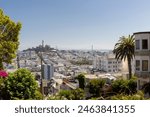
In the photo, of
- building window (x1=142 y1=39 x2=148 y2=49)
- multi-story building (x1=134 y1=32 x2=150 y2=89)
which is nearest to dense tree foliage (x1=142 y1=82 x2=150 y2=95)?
multi-story building (x1=134 y1=32 x2=150 y2=89)

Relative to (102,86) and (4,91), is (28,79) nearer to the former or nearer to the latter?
(4,91)

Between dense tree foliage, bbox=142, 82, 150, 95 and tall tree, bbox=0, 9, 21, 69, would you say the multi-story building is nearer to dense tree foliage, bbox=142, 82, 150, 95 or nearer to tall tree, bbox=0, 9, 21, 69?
dense tree foliage, bbox=142, 82, 150, 95

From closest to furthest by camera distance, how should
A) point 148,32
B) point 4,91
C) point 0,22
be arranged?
point 4,91, point 0,22, point 148,32

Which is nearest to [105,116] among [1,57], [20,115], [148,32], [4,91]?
[20,115]

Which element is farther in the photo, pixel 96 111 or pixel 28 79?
pixel 28 79

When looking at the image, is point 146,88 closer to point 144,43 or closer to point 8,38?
point 144,43

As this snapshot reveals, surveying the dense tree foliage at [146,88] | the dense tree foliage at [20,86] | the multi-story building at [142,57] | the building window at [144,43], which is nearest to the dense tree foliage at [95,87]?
the multi-story building at [142,57]

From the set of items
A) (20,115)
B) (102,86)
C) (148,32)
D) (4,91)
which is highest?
(148,32)
